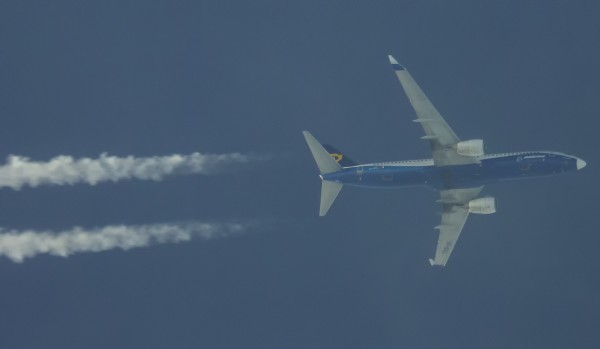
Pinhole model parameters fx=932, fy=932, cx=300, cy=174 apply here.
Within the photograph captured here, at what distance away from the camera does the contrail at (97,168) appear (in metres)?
96.6

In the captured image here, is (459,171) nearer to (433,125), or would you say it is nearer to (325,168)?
(433,125)

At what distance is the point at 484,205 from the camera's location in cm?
9212

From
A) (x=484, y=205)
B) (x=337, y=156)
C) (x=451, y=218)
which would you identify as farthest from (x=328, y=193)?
(x=484, y=205)

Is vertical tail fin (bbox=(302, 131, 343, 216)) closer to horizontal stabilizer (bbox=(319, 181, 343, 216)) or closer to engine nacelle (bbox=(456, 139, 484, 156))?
horizontal stabilizer (bbox=(319, 181, 343, 216))

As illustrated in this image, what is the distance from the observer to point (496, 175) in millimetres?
90688

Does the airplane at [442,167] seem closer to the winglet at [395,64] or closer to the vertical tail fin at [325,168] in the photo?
the vertical tail fin at [325,168]

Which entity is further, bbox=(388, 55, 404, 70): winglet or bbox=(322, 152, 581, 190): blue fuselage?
bbox=(322, 152, 581, 190): blue fuselage

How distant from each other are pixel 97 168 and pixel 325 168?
25269mm

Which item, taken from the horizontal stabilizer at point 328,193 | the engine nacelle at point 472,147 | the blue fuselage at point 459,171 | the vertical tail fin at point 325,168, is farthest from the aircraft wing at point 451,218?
the vertical tail fin at point 325,168

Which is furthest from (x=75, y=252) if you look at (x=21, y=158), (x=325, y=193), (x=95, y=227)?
(x=325, y=193)

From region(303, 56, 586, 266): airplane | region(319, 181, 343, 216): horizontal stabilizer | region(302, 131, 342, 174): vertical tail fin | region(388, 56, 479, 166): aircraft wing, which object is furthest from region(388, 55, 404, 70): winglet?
region(319, 181, 343, 216): horizontal stabilizer

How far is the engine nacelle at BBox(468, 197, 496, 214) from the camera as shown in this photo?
91.9m

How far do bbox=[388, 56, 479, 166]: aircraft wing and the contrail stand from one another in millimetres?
24742

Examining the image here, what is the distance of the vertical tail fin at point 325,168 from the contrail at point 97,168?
14.8 m
